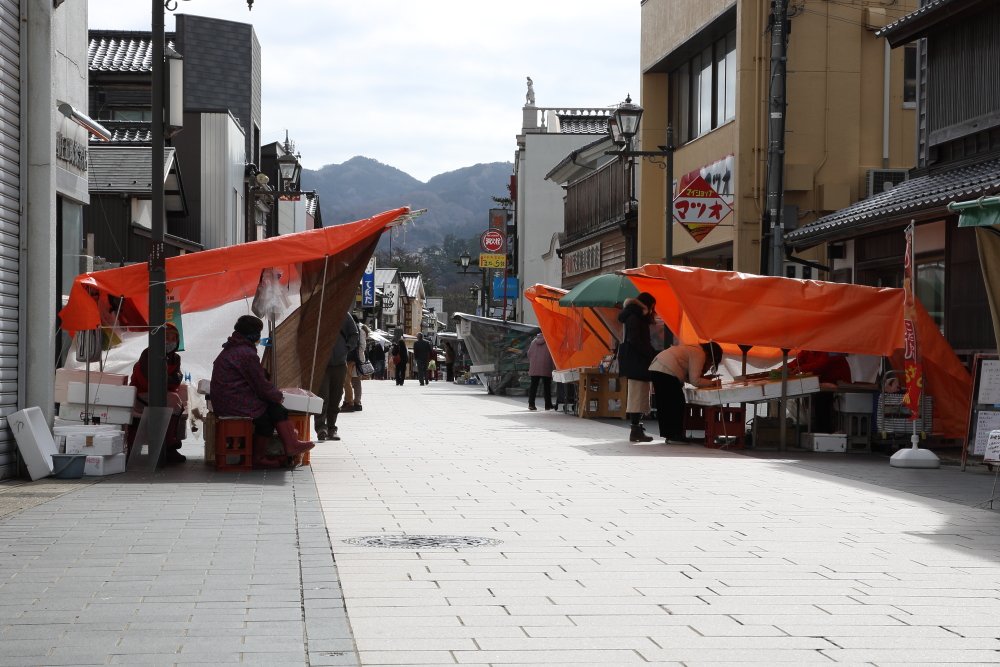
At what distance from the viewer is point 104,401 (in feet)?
41.6

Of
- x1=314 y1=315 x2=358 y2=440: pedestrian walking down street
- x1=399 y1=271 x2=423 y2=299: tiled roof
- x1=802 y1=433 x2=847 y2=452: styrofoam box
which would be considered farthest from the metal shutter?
x1=399 y1=271 x2=423 y2=299: tiled roof

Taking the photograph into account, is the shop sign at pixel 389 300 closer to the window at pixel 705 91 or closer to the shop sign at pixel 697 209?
the window at pixel 705 91

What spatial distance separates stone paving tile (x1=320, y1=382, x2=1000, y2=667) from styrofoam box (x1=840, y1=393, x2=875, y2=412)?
76.8 inches

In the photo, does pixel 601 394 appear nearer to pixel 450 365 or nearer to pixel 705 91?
pixel 705 91

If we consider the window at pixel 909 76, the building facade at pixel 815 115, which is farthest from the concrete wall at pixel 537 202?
the window at pixel 909 76

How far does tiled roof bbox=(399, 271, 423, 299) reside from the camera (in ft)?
367

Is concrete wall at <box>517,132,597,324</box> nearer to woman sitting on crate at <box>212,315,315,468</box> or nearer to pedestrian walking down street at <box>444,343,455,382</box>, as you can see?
pedestrian walking down street at <box>444,343,455,382</box>

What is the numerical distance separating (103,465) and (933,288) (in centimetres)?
1084

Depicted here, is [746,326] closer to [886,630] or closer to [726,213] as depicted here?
[726,213]

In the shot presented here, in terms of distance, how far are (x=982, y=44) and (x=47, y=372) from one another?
12750mm

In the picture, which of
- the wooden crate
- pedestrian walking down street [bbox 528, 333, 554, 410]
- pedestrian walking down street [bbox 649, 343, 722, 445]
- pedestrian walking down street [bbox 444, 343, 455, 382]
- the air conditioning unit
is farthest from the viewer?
pedestrian walking down street [bbox 444, 343, 455, 382]

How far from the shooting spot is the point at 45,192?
1187 cm

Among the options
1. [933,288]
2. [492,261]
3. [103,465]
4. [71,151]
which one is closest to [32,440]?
[103,465]

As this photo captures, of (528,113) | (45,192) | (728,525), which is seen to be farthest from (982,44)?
(528,113)
